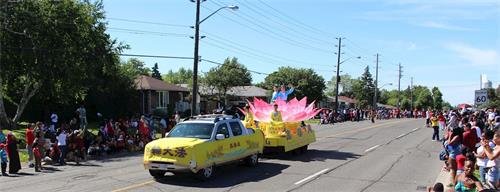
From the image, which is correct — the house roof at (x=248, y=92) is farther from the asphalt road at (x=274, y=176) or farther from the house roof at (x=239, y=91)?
the asphalt road at (x=274, y=176)

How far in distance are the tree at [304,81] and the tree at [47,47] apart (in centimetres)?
4831

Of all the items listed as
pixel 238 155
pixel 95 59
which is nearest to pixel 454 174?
pixel 238 155

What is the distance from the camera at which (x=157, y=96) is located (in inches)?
2202

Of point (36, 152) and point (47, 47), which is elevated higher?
point (47, 47)

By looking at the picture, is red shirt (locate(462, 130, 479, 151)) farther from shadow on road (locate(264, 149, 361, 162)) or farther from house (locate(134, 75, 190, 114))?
house (locate(134, 75, 190, 114))

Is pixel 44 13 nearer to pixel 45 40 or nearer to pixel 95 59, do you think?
pixel 45 40

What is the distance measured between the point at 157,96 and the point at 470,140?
4443cm

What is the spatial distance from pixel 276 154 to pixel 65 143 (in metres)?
7.39

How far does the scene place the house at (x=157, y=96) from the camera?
5341 cm

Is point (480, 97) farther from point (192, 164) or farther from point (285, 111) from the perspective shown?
point (192, 164)

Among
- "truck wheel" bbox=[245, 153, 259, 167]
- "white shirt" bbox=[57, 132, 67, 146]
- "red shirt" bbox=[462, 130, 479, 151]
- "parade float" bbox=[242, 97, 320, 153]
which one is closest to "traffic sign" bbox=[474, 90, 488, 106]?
"parade float" bbox=[242, 97, 320, 153]

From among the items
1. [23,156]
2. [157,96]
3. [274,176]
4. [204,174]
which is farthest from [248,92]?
[204,174]

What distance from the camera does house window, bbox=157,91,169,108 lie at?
5612 cm

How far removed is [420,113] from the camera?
77.0 meters
